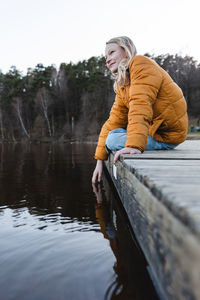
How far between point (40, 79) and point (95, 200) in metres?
41.0

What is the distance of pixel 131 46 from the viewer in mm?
2430

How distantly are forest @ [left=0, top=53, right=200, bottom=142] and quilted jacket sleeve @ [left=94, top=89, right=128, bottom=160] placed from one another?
29581mm

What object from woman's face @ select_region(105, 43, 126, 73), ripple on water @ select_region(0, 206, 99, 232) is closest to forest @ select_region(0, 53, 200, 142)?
woman's face @ select_region(105, 43, 126, 73)

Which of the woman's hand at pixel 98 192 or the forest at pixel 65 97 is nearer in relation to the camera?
the woman's hand at pixel 98 192

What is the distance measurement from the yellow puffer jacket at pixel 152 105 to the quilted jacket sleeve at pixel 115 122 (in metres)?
0.12

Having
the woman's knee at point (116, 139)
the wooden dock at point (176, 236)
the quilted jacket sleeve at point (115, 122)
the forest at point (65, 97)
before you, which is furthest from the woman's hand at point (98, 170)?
the forest at point (65, 97)

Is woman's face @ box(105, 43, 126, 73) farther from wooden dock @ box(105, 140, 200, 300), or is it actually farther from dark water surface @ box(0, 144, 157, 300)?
wooden dock @ box(105, 140, 200, 300)

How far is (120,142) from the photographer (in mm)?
2711

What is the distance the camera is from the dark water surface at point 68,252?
A: 1.01 meters

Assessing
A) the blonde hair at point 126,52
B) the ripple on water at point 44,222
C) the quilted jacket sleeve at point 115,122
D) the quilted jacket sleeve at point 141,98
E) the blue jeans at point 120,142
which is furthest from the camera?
the quilted jacket sleeve at point 115,122

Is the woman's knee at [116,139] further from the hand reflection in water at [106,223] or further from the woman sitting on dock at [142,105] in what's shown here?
the hand reflection in water at [106,223]

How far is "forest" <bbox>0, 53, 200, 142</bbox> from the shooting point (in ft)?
116

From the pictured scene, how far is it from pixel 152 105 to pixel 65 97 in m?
42.3

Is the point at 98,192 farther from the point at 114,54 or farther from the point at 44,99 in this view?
the point at 44,99
